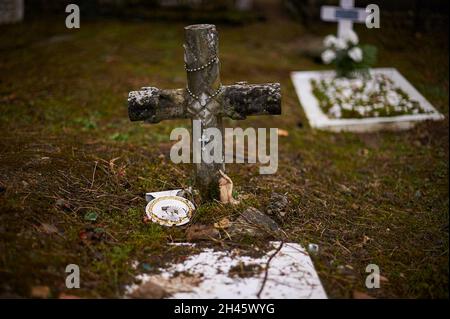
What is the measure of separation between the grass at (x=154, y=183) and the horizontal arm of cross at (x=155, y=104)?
0.65 meters

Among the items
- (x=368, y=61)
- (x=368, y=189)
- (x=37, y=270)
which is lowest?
(x=368, y=189)

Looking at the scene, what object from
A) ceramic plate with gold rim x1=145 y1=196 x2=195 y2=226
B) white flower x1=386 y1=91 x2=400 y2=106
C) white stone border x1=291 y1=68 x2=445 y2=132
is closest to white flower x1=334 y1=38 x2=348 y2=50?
white stone border x1=291 y1=68 x2=445 y2=132

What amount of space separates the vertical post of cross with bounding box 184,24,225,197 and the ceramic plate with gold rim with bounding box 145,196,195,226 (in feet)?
0.63

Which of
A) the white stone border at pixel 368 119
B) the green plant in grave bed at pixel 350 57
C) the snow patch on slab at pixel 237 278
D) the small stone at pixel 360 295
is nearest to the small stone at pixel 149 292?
the snow patch on slab at pixel 237 278

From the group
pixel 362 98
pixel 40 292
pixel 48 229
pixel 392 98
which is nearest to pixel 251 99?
pixel 48 229

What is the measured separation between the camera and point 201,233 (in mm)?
2973

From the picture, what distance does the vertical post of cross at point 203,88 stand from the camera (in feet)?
9.78

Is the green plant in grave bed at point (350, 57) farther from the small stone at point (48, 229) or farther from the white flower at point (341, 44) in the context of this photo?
the small stone at point (48, 229)

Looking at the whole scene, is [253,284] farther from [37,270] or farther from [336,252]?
[37,270]

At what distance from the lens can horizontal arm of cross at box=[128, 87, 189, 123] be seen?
10.2 ft

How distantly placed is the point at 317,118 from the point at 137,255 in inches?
147

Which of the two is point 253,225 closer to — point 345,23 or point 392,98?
point 392,98
